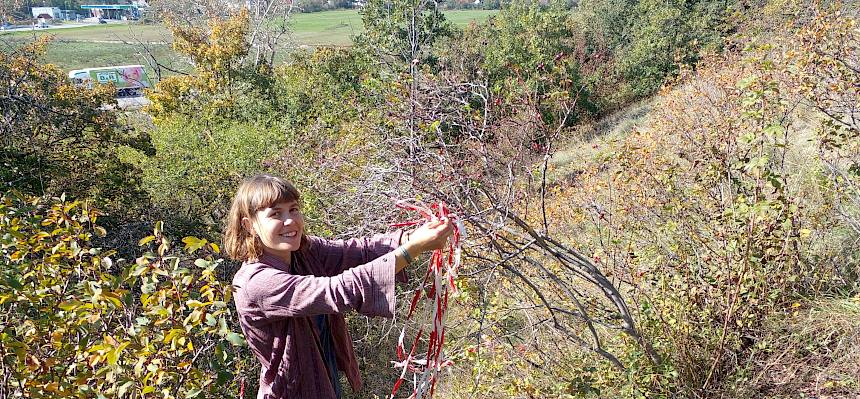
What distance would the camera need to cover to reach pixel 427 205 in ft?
7.20

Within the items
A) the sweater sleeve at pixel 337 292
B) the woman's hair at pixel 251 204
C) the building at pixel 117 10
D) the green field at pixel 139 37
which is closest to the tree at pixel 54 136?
the woman's hair at pixel 251 204

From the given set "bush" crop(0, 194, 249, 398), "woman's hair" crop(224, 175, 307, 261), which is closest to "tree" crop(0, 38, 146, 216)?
"bush" crop(0, 194, 249, 398)

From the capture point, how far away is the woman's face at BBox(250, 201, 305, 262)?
5.74 feet

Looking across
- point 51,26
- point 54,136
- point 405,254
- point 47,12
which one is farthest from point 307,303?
point 51,26

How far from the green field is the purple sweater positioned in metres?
20.8

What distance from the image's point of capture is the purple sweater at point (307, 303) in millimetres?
1521

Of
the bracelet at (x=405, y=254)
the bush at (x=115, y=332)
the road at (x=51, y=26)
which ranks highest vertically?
the road at (x=51, y=26)

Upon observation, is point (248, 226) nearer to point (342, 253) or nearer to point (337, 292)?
point (342, 253)

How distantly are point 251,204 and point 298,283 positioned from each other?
35cm

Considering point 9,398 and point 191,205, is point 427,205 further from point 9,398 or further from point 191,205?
point 191,205

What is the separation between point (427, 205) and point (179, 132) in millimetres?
7765

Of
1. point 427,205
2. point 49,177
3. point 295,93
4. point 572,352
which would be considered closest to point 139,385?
point 427,205

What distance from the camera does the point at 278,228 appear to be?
68.8 inches

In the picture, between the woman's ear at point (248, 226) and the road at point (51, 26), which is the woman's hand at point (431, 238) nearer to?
the woman's ear at point (248, 226)
